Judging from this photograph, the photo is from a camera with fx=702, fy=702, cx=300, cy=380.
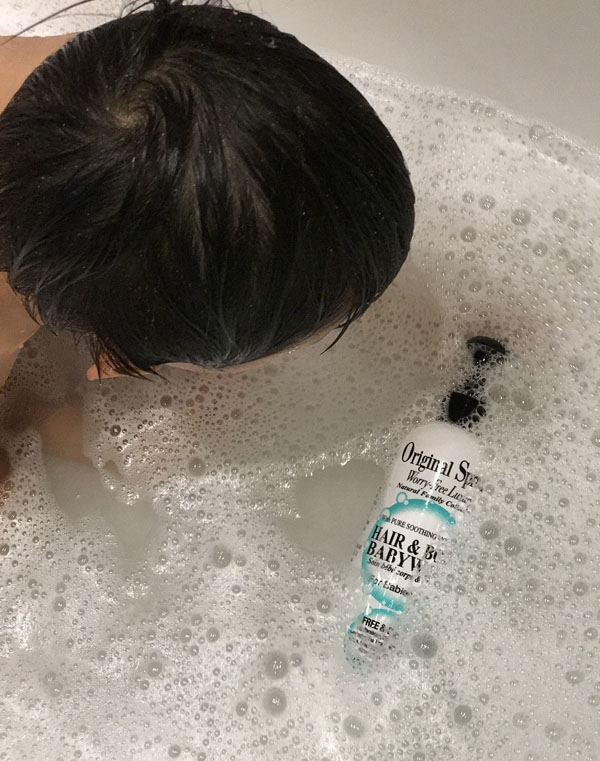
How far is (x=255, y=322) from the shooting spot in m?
0.51

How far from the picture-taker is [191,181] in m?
0.43

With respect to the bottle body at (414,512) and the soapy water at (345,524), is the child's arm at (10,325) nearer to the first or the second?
the soapy water at (345,524)

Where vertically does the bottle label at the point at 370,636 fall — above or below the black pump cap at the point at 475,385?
below

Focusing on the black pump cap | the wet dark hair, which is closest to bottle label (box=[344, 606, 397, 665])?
the black pump cap

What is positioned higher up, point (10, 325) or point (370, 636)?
point (10, 325)

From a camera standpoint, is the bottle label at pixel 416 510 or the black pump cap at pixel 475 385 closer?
the bottle label at pixel 416 510

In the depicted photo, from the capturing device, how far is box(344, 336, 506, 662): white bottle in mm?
722

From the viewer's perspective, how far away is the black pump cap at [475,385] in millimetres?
835

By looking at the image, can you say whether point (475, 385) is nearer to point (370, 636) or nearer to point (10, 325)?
point (370, 636)

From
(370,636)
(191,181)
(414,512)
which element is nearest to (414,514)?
(414,512)

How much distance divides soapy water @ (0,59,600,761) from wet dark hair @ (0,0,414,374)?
1.33 ft

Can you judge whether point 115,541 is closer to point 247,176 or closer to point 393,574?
point 393,574

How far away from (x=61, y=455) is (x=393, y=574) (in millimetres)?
449

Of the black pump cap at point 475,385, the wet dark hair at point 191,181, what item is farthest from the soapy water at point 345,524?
the wet dark hair at point 191,181
